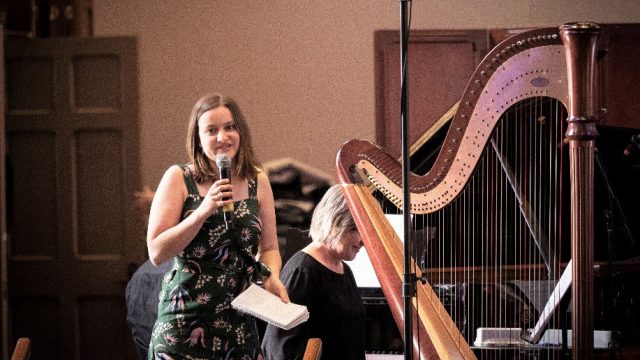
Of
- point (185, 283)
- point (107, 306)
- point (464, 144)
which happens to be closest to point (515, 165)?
point (464, 144)

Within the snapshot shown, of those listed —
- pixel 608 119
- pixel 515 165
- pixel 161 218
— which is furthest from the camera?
pixel 608 119

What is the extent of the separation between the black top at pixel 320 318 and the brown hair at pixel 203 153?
2.22 ft

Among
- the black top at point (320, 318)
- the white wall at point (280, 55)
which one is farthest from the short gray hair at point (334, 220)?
the white wall at point (280, 55)

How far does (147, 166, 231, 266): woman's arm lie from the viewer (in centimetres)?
219

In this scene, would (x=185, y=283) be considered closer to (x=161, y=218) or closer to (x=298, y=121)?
(x=161, y=218)

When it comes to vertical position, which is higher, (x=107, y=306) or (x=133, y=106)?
(x=133, y=106)

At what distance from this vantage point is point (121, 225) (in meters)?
5.84

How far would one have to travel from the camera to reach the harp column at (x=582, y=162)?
6.52ft

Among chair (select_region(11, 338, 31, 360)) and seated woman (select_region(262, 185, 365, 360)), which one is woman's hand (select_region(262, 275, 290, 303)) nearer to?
seated woman (select_region(262, 185, 365, 360))

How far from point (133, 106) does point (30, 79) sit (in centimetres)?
68

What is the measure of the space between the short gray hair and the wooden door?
2.87m

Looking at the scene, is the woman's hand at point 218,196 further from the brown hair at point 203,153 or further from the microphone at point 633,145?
the microphone at point 633,145

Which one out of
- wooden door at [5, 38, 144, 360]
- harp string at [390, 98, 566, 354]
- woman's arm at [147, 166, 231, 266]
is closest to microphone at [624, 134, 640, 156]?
harp string at [390, 98, 566, 354]

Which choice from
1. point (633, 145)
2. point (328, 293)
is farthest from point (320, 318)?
point (633, 145)
